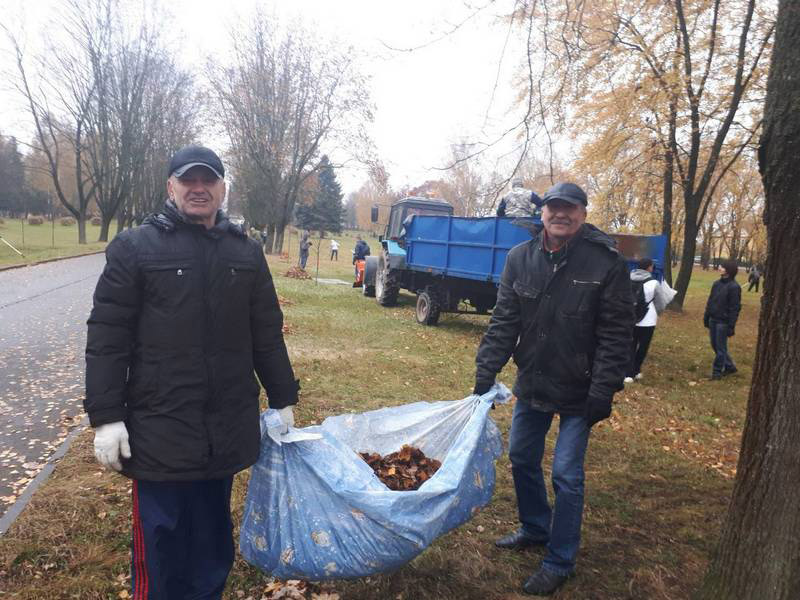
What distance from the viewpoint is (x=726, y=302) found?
325 inches

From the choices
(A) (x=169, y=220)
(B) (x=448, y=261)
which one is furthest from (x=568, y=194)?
(B) (x=448, y=261)

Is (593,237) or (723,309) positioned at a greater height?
(593,237)

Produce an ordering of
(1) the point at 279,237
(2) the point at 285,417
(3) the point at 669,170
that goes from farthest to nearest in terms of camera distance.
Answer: (1) the point at 279,237
(3) the point at 669,170
(2) the point at 285,417

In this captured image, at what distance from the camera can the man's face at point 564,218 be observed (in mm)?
2689

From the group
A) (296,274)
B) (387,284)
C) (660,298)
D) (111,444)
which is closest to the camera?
(111,444)

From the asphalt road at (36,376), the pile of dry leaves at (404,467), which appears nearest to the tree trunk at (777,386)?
the pile of dry leaves at (404,467)

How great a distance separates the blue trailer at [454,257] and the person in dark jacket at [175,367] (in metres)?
5.92

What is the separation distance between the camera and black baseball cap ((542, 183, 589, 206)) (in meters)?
2.66

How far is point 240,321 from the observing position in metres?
2.17

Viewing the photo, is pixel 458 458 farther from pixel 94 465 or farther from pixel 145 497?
pixel 94 465

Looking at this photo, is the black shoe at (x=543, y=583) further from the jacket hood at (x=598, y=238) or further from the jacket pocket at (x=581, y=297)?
the jacket hood at (x=598, y=238)

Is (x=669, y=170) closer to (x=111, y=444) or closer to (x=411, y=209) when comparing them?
(x=411, y=209)

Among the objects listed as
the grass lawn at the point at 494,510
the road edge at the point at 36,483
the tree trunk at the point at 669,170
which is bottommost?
the road edge at the point at 36,483

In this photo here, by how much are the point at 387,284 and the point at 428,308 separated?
8.64ft
